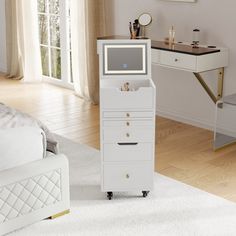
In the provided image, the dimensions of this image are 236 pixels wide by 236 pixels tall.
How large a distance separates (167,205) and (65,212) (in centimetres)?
66

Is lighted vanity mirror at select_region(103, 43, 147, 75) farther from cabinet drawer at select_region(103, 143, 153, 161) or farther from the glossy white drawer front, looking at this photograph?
cabinet drawer at select_region(103, 143, 153, 161)

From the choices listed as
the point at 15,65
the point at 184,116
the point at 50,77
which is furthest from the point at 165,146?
the point at 15,65

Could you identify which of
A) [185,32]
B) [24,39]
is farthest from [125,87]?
[24,39]

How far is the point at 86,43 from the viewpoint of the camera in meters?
5.43

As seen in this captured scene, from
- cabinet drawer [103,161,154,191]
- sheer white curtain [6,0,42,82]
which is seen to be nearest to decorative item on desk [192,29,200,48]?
cabinet drawer [103,161,154,191]

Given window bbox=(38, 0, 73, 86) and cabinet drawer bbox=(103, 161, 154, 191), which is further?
window bbox=(38, 0, 73, 86)

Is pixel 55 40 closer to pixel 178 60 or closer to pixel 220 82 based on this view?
pixel 178 60

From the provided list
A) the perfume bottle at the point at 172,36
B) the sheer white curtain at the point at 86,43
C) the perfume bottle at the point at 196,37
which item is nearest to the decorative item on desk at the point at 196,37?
the perfume bottle at the point at 196,37

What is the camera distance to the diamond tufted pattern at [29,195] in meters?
2.81

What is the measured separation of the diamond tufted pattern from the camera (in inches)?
111

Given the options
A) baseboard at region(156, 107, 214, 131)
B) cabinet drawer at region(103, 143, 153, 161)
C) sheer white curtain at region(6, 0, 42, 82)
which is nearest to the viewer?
cabinet drawer at region(103, 143, 153, 161)

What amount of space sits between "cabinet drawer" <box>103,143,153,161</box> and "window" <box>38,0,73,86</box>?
3.14 metres

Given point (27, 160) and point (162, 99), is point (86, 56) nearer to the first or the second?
point (162, 99)

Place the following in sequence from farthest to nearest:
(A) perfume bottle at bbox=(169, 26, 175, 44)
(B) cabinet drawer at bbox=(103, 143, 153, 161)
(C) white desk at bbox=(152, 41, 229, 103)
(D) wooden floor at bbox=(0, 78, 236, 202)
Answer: (A) perfume bottle at bbox=(169, 26, 175, 44), (C) white desk at bbox=(152, 41, 229, 103), (D) wooden floor at bbox=(0, 78, 236, 202), (B) cabinet drawer at bbox=(103, 143, 153, 161)
